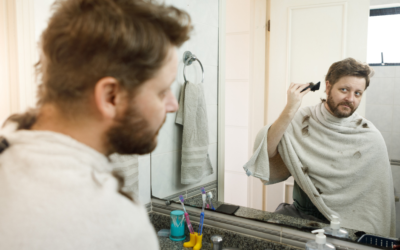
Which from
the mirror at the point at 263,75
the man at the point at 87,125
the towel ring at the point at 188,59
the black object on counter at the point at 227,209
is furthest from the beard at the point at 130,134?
the towel ring at the point at 188,59

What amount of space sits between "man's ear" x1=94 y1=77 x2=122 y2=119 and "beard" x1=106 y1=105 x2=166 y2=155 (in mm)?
20

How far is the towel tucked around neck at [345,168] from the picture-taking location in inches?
39.8

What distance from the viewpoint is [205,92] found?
1388 millimetres

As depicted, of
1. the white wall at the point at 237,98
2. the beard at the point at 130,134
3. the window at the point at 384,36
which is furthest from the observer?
the white wall at the point at 237,98

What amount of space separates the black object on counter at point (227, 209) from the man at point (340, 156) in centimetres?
25

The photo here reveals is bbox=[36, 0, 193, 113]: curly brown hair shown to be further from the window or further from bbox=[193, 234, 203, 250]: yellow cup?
bbox=[193, 234, 203, 250]: yellow cup

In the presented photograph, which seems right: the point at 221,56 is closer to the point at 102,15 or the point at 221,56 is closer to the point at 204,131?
the point at 204,131

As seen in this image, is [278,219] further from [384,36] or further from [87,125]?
[87,125]

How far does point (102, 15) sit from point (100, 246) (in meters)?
0.35

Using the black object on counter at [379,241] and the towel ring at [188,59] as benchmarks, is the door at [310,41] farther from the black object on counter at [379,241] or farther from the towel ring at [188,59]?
the towel ring at [188,59]

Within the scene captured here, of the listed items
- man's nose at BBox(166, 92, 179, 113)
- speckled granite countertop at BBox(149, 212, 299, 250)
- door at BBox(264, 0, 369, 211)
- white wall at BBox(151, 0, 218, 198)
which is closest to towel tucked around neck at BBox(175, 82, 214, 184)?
white wall at BBox(151, 0, 218, 198)

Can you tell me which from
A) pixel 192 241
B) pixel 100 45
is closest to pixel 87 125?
pixel 100 45

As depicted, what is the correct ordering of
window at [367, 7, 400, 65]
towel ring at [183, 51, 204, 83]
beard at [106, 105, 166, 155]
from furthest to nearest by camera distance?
towel ring at [183, 51, 204, 83] → window at [367, 7, 400, 65] → beard at [106, 105, 166, 155]

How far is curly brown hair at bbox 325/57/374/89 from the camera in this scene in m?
0.99
